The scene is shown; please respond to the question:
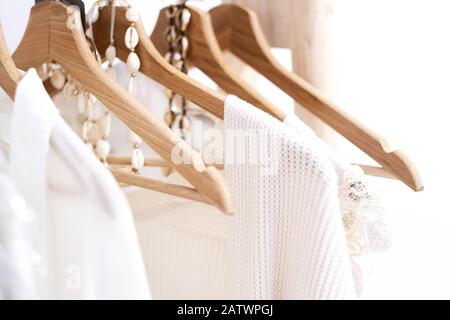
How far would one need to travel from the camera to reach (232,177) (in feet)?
1.85

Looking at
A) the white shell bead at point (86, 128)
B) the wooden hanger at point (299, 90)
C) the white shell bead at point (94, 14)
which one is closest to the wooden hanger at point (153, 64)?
the white shell bead at point (94, 14)

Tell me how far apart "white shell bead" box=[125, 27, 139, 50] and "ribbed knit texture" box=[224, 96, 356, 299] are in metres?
0.18

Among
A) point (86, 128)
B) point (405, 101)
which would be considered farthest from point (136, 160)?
point (405, 101)

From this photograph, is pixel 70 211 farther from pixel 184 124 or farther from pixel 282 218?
pixel 184 124

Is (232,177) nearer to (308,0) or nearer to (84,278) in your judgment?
(84,278)

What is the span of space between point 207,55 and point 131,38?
0.15 metres

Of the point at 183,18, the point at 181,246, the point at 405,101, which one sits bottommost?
the point at 181,246

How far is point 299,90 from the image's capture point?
77cm

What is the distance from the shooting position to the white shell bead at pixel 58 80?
28.7 inches

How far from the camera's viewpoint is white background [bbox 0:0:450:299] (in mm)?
842

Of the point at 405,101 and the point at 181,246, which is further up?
the point at 405,101

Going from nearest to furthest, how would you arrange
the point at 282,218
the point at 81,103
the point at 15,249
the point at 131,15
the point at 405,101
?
the point at 15,249 < the point at 282,218 < the point at 131,15 < the point at 81,103 < the point at 405,101
